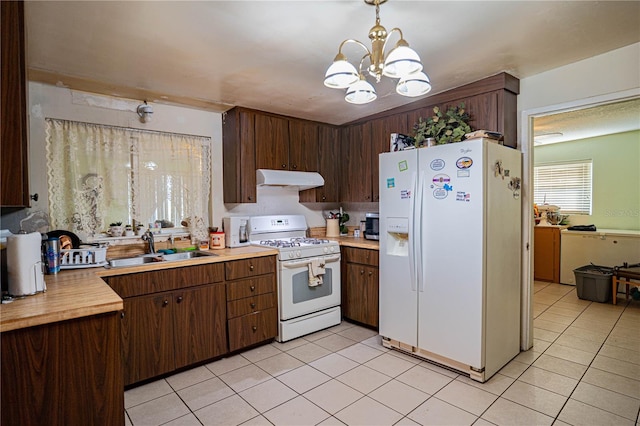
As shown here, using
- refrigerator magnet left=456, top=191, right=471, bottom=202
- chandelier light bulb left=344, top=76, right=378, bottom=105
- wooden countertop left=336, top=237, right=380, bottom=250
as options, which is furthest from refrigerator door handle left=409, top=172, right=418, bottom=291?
chandelier light bulb left=344, top=76, right=378, bottom=105

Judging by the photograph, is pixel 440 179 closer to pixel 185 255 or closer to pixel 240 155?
pixel 240 155

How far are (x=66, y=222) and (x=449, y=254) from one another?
306cm

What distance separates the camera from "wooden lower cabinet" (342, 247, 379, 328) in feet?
10.9

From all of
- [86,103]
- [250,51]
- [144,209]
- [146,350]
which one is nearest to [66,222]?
[144,209]

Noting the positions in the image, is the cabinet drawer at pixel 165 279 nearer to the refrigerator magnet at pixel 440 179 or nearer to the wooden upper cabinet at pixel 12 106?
the wooden upper cabinet at pixel 12 106

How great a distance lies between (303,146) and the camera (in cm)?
389

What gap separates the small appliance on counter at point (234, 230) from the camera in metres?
3.35

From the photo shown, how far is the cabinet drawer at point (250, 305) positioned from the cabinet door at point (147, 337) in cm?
51

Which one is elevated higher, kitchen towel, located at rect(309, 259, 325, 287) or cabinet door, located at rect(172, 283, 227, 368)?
kitchen towel, located at rect(309, 259, 325, 287)

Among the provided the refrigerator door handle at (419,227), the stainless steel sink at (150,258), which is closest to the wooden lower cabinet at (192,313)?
the stainless steel sink at (150,258)

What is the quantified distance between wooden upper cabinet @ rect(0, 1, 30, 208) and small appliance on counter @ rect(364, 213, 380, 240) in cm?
301

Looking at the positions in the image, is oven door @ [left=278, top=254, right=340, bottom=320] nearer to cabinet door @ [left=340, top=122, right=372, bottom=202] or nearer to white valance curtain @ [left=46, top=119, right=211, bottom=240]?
cabinet door @ [left=340, top=122, right=372, bottom=202]

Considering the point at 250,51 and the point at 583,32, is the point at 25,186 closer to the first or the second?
the point at 250,51

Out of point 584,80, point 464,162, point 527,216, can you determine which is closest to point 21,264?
point 464,162
